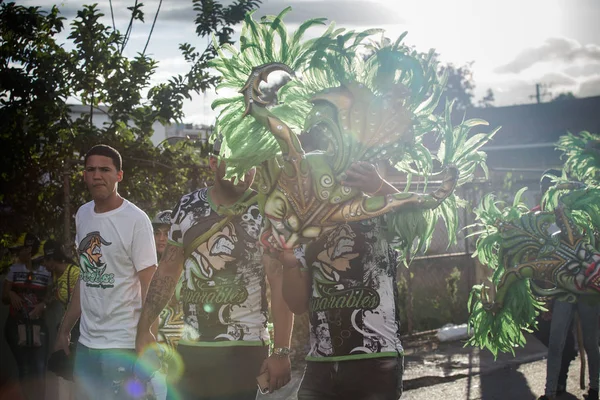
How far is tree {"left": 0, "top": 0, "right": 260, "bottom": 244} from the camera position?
7.50 m

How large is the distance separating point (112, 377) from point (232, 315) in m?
1.04

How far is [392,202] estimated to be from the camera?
3527 mm

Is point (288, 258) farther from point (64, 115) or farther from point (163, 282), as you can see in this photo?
point (64, 115)

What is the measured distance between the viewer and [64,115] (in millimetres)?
7602

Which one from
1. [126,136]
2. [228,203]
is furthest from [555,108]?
[228,203]

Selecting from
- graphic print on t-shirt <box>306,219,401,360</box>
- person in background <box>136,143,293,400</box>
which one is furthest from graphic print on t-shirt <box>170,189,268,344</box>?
graphic print on t-shirt <box>306,219,401,360</box>

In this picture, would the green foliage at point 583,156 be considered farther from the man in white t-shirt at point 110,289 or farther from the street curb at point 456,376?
the man in white t-shirt at point 110,289

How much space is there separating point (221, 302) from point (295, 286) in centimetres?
63

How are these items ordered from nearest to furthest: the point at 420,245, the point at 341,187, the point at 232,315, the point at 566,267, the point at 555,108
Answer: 1. the point at 341,187
2. the point at 420,245
3. the point at 232,315
4. the point at 566,267
5. the point at 555,108

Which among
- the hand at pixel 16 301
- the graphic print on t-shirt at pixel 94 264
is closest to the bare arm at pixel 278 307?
the graphic print on t-shirt at pixel 94 264

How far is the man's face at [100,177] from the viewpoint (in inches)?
198

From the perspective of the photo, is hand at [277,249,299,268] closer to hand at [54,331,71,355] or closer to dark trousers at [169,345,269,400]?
dark trousers at [169,345,269,400]

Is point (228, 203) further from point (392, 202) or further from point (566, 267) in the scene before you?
point (566, 267)

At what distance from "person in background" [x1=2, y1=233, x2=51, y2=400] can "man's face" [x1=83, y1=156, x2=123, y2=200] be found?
8.19ft
